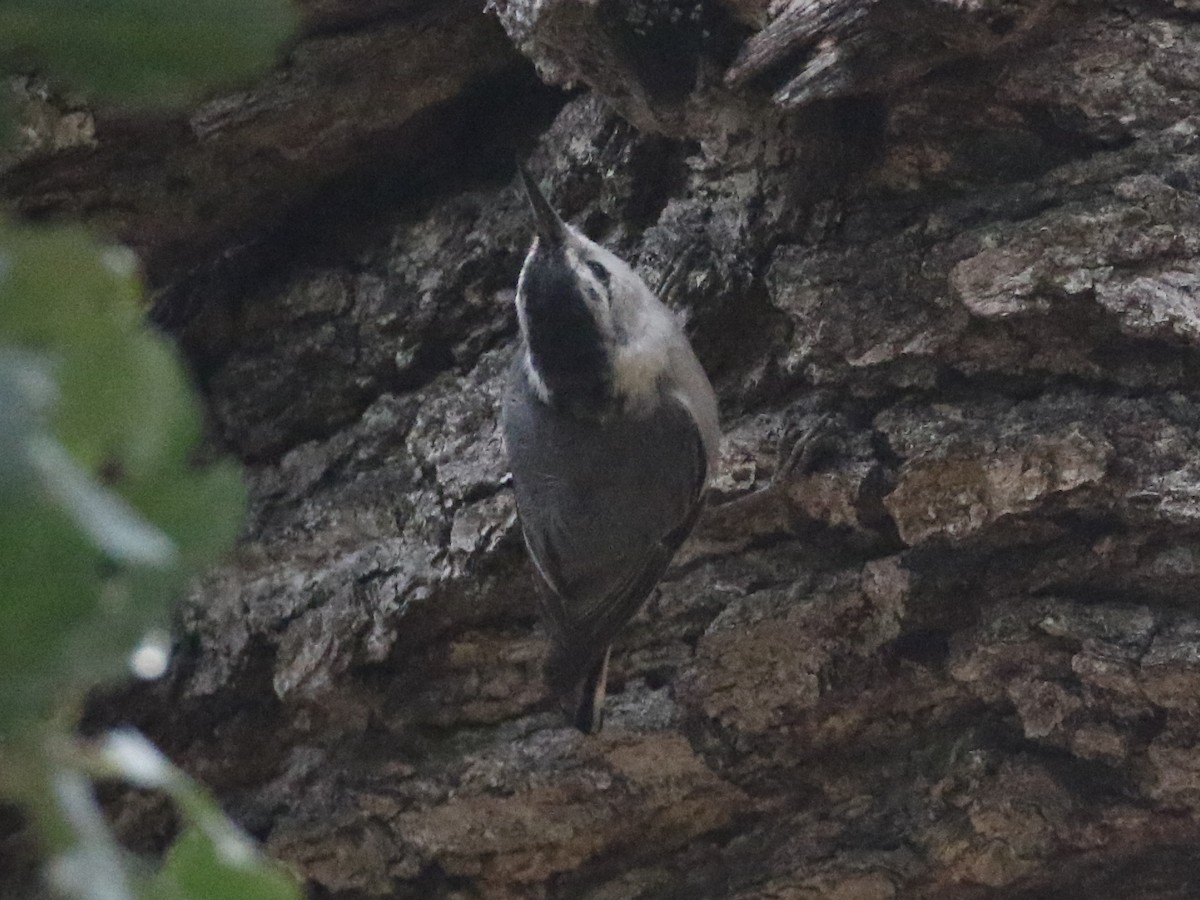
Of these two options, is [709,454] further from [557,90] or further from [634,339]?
[557,90]

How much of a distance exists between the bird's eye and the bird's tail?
0.68 m

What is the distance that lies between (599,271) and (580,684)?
758mm

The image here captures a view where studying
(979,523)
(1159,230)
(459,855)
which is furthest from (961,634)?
(459,855)

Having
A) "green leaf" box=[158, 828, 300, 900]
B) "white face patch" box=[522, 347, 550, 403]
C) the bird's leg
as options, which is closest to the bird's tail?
the bird's leg

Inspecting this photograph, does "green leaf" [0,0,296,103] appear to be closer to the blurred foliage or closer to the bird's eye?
the blurred foliage

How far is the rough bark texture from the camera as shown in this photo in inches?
91.1

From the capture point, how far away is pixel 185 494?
1.25ft

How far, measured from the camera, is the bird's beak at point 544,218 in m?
2.62

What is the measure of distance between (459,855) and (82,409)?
2.51 meters

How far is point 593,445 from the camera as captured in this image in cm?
286

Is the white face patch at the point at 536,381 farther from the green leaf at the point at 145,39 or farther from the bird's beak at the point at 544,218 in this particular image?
the green leaf at the point at 145,39

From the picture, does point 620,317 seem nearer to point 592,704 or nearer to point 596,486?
point 596,486

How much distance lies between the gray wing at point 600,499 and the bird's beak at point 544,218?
282mm

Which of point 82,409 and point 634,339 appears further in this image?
point 634,339
